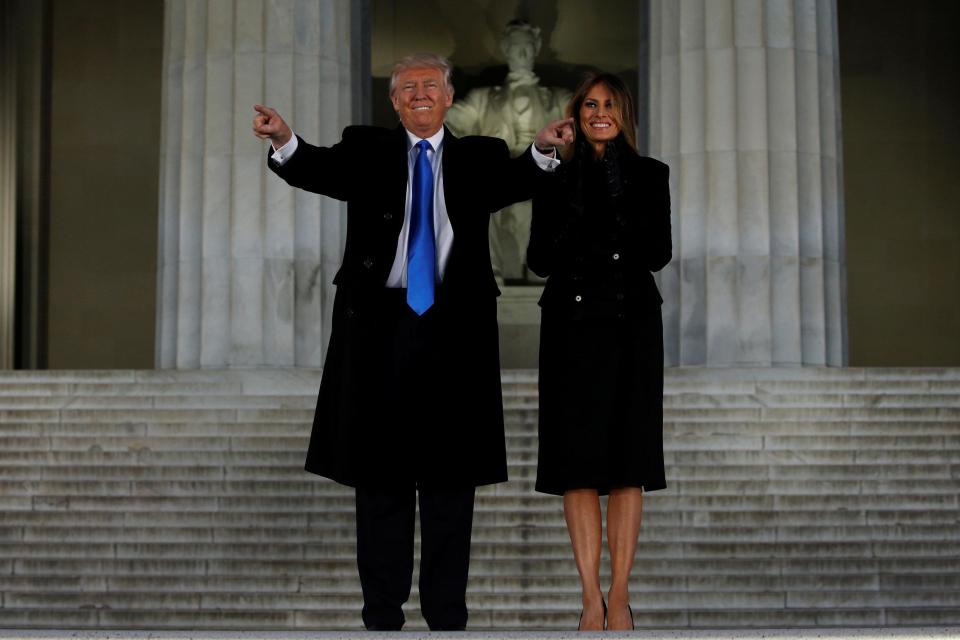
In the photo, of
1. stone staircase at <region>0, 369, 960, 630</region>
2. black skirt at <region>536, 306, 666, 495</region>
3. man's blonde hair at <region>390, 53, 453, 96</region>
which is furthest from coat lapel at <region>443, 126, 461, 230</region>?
stone staircase at <region>0, 369, 960, 630</region>

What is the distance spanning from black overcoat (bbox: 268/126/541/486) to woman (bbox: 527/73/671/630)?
30 cm

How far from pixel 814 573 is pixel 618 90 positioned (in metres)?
3.47

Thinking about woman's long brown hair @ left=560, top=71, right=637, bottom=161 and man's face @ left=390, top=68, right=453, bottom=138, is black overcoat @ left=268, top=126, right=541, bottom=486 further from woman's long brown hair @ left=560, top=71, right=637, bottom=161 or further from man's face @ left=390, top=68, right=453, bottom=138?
woman's long brown hair @ left=560, top=71, right=637, bottom=161

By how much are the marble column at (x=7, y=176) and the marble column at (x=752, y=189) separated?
10218 mm

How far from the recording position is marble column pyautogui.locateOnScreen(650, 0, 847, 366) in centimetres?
1316

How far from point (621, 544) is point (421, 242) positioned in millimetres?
1286

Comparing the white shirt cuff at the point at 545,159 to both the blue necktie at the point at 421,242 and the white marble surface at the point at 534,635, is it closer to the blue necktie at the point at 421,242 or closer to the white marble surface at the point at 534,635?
the blue necktie at the point at 421,242

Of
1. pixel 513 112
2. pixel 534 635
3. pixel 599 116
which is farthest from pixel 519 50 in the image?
pixel 534 635

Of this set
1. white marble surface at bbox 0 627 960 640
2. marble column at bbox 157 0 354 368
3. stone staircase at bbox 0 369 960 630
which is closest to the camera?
white marble surface at bbox 0 627 960 640

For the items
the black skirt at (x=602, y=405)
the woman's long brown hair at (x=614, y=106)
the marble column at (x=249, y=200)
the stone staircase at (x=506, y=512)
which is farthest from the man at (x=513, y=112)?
the black skirt at (x=602, y=405)

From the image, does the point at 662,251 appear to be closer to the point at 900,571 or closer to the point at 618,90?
the point at 618,90

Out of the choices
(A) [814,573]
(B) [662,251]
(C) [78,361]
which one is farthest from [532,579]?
(C) [78,361]

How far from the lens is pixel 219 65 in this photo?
13523 millimetres

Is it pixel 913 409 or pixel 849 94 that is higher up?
pixel 849 94
